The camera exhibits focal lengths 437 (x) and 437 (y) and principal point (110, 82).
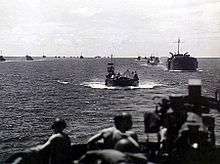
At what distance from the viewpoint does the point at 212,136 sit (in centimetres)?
1223

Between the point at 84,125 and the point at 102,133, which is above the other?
the point at 102,133

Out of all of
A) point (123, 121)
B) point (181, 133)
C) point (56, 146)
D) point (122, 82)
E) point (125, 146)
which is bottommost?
point (122, 82)

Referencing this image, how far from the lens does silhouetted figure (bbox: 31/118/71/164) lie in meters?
10.3

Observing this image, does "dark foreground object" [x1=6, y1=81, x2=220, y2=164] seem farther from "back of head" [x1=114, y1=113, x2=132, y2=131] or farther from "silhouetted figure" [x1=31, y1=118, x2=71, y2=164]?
"back of head" [x1=114, y1=113, x2=132, y2=131]

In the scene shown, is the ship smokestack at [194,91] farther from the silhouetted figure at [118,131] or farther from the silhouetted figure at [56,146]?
the silhouetted figure at [56,146]

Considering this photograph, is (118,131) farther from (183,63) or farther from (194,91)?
(183,63)

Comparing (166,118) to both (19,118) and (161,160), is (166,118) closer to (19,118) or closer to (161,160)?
(161,160)

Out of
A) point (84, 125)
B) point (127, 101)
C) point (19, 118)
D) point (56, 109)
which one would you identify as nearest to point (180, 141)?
point (84, 125)

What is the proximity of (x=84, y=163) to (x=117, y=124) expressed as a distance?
1.46 m

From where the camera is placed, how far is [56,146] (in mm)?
10461

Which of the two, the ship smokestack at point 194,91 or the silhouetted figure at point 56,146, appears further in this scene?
the ship smokestack at point 194,91

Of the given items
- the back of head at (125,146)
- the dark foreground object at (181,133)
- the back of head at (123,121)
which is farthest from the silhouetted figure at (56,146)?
the back of head at (125,146)

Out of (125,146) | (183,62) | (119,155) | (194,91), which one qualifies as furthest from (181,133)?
(183,62)

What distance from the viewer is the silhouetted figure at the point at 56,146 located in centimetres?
1028
